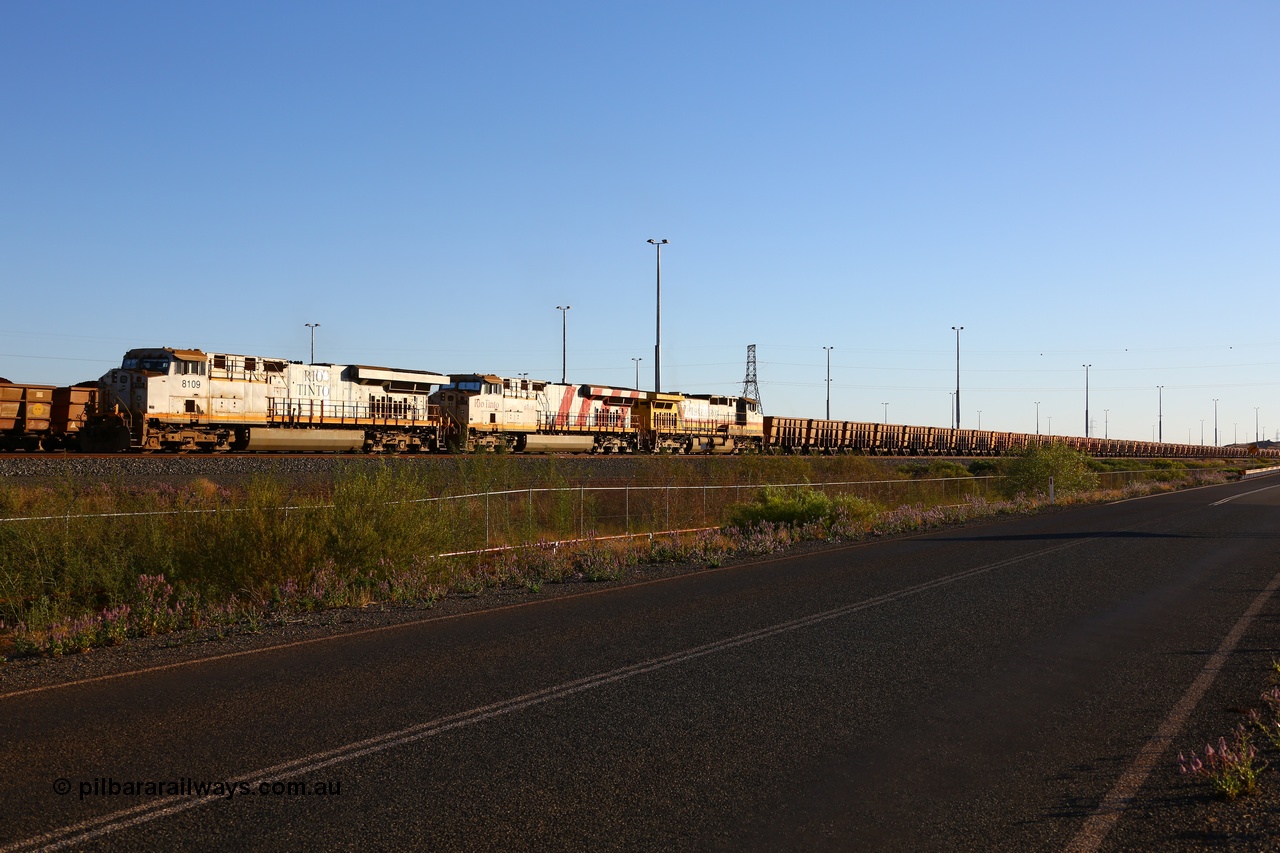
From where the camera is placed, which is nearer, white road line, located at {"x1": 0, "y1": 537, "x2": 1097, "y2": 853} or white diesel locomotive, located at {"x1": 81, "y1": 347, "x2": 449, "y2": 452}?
white road line, located at {"x1": 0, "y1": 537, "x2": 1097, "y2": 853}

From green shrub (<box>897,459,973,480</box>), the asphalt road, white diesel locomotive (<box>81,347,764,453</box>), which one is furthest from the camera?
green shrub (<box>897,459,973,480</box>)

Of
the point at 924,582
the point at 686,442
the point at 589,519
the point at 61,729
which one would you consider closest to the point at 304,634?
the point at 61,729

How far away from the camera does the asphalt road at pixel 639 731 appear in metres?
5.04

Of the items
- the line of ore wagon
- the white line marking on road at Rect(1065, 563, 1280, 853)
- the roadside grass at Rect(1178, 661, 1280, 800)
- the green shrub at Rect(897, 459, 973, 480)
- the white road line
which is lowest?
the white road line

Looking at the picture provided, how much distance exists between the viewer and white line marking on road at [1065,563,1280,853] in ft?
16.3

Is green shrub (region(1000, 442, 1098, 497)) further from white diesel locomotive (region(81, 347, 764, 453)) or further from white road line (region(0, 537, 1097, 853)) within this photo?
white road line (region(0, 537, 1097, 853))

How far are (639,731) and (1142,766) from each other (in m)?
3.27

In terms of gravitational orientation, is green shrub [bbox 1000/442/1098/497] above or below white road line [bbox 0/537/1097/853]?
above

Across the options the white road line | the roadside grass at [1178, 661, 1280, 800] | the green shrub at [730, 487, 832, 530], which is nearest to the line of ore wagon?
the green shrub at [730, 487, 832, 530]

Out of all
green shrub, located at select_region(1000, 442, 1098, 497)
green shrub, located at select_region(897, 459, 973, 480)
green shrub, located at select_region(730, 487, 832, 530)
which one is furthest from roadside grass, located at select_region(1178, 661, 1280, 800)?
green shrub, located at select_region(897, 459, 973, 480)

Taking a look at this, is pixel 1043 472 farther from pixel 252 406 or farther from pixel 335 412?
pixel 252 406

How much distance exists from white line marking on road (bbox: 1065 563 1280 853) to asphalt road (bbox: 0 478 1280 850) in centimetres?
5

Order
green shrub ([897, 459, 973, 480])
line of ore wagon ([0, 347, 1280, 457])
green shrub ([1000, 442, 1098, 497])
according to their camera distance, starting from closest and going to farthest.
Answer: line of ore wagon ([0, 347, 1280, 457]), green shrub ([1000, 442, 1098, 497]), green shrub ([897, 459, 973, 480])

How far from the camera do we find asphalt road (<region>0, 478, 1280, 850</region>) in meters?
5.04
